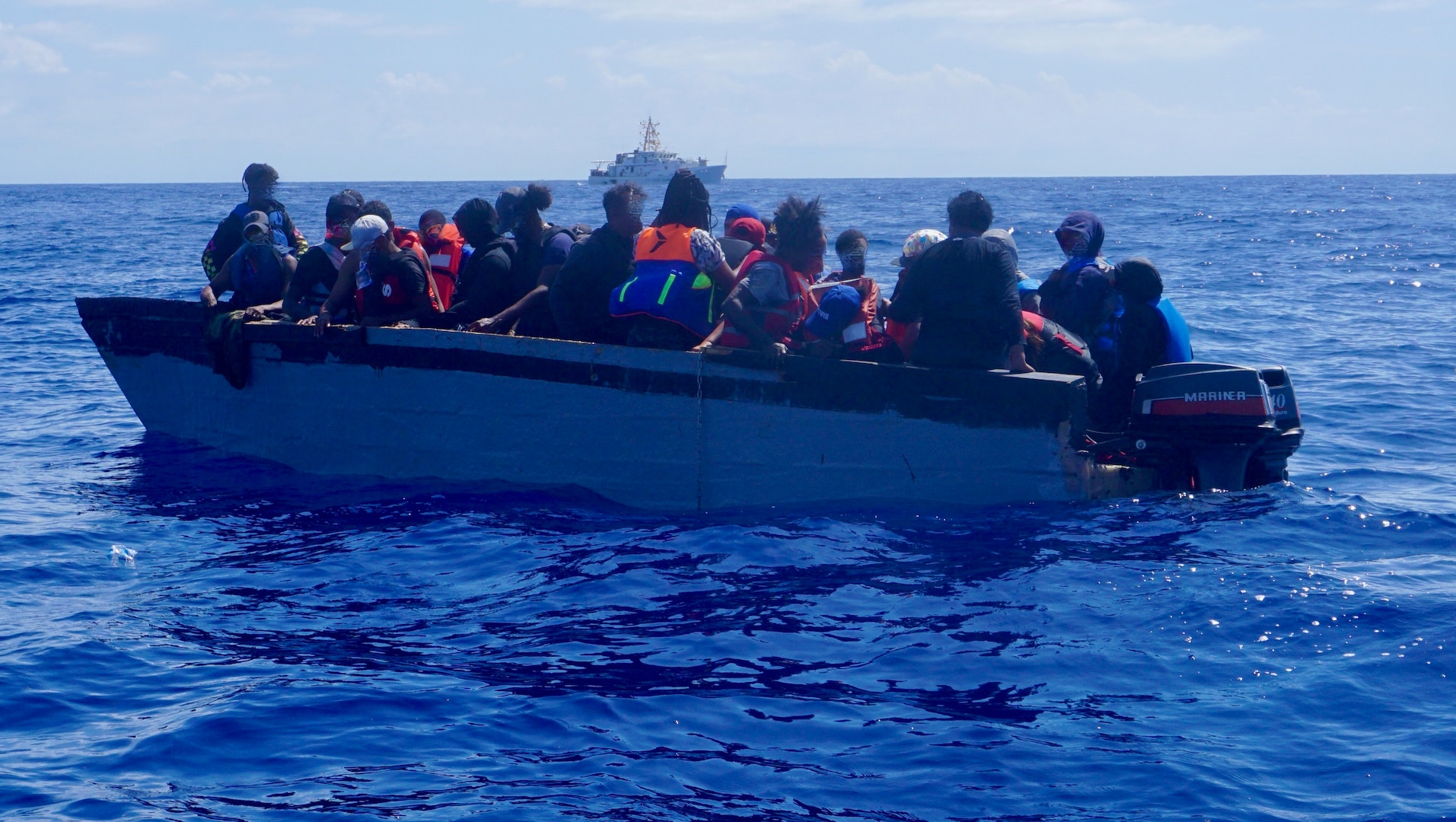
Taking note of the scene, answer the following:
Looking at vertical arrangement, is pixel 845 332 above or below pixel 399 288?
below

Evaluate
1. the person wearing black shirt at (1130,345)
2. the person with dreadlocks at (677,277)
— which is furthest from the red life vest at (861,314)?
the person wearing black shirt at (1130,345)

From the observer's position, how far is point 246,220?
31.9 ft

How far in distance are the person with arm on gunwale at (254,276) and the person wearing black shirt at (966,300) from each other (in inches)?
199

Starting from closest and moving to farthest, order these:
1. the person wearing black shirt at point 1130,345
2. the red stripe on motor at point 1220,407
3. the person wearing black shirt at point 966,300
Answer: the person wearing black shirt at point 966,300
the red stripe on motor at point 1220,407
the person wearing black shirt at point 1130,345

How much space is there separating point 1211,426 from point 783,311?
259 centimetres

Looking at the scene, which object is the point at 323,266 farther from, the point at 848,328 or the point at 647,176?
the point at 647,176

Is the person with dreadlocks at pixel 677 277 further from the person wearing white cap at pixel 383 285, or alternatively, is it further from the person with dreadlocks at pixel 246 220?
the person with dreadlocks at pixel 246 220

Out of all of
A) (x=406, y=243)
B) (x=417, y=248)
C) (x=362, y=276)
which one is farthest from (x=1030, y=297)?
(x=362, y=276)

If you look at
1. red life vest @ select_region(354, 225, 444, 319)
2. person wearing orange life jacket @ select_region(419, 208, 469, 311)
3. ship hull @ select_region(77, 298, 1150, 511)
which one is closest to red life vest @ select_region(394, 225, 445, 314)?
red life vest @ select_region(354, 225, 444, 319)

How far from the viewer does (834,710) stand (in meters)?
4.97

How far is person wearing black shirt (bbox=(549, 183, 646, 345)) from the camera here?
8055 millimetres

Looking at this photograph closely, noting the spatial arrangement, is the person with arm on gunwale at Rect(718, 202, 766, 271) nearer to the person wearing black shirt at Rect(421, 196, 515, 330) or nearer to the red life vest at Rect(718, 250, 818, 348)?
the red life vest at Rect(718, 250, 818, 348)

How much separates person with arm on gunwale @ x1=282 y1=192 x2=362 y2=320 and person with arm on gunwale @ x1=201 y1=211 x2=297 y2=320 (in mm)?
441

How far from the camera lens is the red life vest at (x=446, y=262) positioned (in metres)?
9.43
